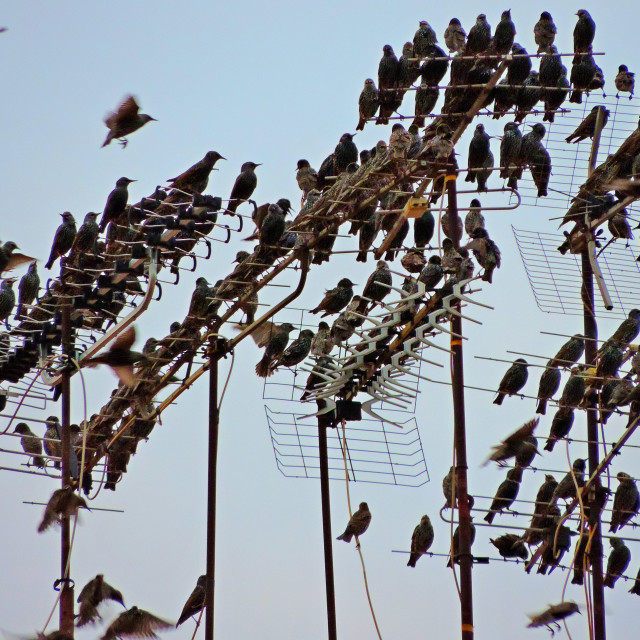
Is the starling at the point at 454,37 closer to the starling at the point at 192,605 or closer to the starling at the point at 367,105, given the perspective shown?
the starling at the point at 367,105

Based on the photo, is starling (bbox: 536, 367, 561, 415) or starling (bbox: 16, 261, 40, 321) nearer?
starling (bbox: 16, 261, 40, 321)

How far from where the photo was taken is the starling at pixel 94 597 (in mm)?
7152

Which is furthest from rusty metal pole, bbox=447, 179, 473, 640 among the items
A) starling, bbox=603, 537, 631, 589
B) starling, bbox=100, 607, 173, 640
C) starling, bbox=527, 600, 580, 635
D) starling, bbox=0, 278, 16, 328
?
starling, bbox=603, 537, 631, 589

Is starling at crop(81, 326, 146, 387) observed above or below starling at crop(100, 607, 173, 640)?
above

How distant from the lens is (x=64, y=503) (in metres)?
6.21

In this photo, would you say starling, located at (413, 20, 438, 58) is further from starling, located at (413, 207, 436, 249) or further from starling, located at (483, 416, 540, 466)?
starling, located at (483, 416, 540, 466)

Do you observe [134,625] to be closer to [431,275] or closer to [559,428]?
[431,275]

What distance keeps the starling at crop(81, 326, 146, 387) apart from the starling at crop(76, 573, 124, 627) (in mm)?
1721

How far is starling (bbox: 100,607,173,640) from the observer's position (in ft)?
22.4

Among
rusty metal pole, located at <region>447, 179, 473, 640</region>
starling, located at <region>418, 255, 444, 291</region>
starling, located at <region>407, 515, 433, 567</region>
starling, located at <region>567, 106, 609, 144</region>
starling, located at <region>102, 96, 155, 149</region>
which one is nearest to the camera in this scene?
rusty metal pole, located at <region>447, 179, 473, 640</region>

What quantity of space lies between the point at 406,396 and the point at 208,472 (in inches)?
62.7

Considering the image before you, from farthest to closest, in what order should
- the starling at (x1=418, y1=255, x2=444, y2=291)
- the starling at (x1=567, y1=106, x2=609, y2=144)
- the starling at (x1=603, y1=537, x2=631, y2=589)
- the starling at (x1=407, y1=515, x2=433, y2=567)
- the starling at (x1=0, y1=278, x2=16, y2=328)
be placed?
the starling at (x1=603, y1=537, x2=631, y2=589) → the starling at (x1=407, y1=515, x2=433, y2=567) → the starling at (x1=567, y1=106, x2=609, y2=144) → the starling at (x1=0, y1=278, x2=16, y2=328) → the starling at (x1=418, y1=255, x2=444, y2=291)

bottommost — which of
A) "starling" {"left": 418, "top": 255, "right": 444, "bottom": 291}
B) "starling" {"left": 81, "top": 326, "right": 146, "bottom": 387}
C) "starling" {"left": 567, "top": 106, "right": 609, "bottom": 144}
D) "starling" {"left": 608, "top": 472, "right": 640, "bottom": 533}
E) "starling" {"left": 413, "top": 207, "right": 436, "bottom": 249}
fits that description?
"starling" {"left": 608, "top": 472, "right": 640, "bottom": 533}

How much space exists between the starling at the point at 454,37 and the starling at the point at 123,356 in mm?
5388
